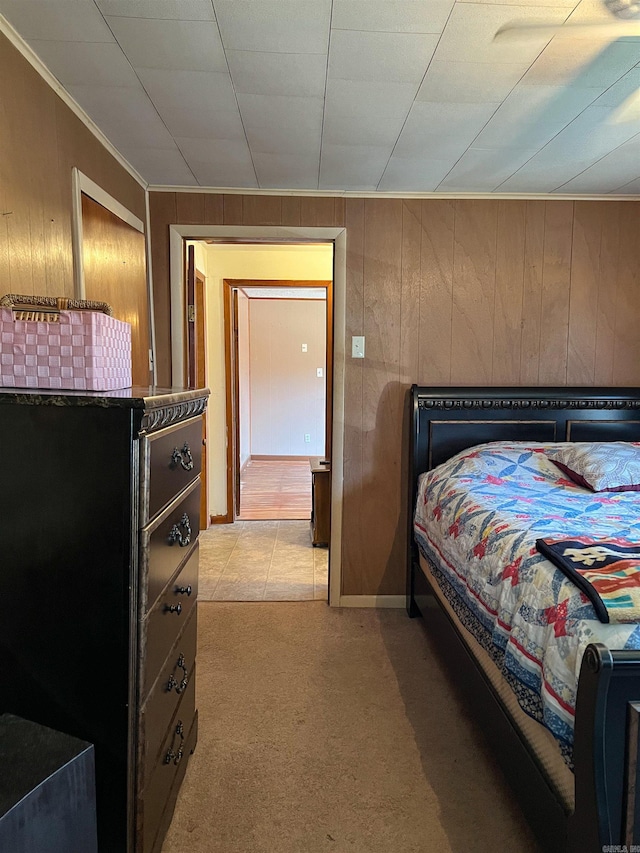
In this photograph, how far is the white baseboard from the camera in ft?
9.97

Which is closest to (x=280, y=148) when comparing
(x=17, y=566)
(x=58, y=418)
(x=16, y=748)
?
(x=58, y=418)

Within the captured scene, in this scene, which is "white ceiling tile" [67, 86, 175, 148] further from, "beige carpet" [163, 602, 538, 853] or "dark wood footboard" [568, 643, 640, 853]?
"beige carpet" [163, 602, 538, 853]

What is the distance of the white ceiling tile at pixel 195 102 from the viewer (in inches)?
66.6

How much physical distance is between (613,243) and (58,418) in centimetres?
295

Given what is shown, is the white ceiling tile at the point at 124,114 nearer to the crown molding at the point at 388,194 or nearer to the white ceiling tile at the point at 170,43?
the white ceiling tile at the point at 170,43

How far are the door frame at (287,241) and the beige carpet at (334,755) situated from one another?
100 cm

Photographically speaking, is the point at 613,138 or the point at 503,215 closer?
the point at 613,138

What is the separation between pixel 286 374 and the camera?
24.4 ft

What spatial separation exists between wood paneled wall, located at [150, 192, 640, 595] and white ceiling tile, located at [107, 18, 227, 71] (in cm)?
121

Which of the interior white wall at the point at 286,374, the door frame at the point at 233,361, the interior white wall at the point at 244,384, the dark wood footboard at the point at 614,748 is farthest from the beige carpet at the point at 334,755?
the interior white wall at the point at 286,374

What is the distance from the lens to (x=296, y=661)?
2455 mm

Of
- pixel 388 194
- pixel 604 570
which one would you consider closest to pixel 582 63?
pixel 388 194

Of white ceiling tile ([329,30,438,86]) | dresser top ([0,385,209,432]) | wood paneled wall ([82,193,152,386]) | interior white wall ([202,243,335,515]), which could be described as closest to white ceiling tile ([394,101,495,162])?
white ceiling tile ([329,30,438,86])

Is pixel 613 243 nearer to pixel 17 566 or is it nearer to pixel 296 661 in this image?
pixel 296 661
